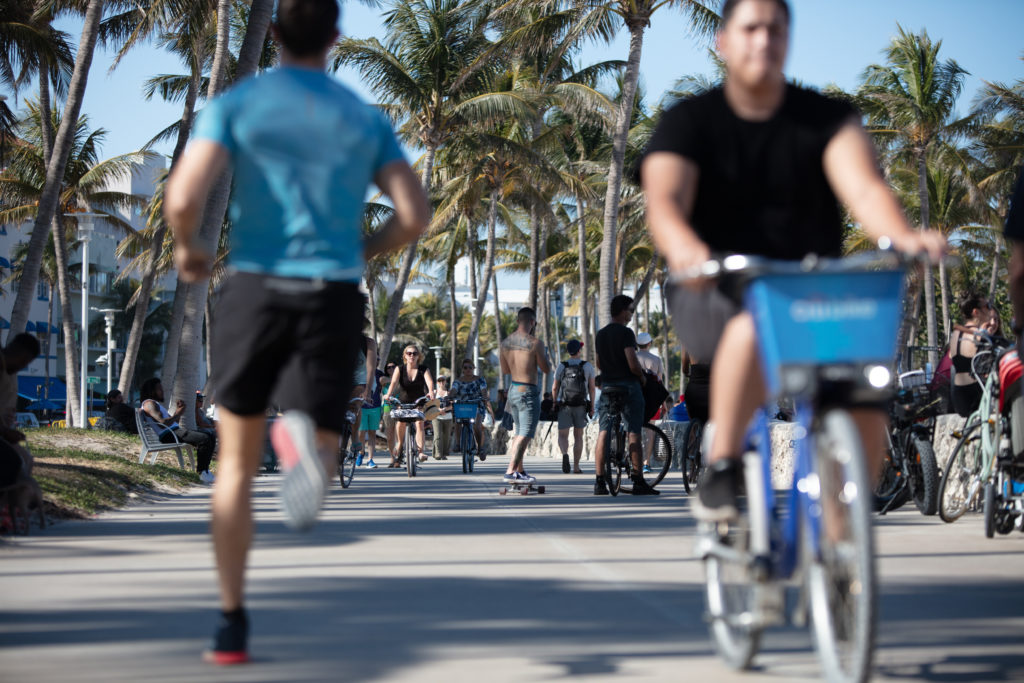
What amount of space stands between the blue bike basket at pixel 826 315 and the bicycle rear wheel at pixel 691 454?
30.0 ft

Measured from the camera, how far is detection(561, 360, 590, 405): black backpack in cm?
1448

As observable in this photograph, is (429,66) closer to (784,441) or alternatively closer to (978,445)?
(784,441)

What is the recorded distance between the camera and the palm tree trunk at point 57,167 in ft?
62.0

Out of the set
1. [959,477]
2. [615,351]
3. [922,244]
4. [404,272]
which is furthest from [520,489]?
[404,272]

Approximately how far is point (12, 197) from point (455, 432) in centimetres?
2110

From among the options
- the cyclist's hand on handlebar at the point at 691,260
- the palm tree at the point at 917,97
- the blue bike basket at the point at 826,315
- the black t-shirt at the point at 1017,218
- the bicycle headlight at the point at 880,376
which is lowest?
the bicycle headlight at the point at 880,376

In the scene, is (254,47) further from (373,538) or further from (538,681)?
(538,681)

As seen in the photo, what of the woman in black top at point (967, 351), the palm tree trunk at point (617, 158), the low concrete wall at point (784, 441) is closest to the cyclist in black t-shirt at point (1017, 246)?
the low concrete wall at point (784, 441)

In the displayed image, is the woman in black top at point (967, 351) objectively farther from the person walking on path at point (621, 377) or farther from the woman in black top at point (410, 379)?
the woman in black top at point (410, 379)

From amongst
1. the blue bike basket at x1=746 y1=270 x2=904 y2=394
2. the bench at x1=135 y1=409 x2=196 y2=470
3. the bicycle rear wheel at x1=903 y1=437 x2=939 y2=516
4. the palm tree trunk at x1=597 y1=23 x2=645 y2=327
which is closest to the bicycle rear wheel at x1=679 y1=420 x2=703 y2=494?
the bicycle rear wheel at x1=903 y1=437 x2=939 y2=516

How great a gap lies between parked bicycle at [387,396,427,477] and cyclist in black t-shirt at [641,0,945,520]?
1248 centimetres

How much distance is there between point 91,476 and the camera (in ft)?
34.8

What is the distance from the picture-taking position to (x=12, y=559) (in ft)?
20.6

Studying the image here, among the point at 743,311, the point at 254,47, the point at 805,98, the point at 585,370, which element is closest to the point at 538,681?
the point at 743,311
